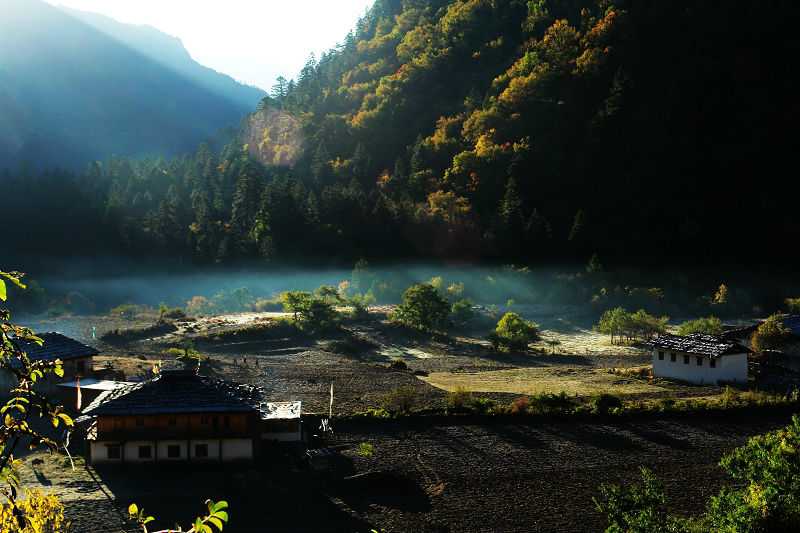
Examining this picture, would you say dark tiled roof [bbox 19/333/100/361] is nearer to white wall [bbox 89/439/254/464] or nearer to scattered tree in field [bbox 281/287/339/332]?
A: white wall [bbox 89/439/254/464]

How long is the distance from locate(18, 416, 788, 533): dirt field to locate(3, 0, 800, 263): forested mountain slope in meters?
66.6

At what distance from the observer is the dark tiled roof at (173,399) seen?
26688mm

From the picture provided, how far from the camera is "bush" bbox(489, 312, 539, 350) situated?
2223 inches

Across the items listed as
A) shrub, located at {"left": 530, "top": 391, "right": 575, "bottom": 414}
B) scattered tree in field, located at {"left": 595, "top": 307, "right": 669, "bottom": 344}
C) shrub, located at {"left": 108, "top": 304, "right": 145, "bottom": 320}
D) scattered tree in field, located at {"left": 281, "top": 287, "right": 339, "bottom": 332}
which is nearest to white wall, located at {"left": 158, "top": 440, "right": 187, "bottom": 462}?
shrub, located at {"left": 530, "top": 391, "right": 575, "bottom": 414}

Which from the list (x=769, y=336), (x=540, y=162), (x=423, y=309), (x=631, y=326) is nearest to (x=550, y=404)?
(x=769, y=336)

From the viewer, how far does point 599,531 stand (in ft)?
69.1

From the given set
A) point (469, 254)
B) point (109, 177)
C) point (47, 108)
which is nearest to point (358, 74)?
point (109, 177)

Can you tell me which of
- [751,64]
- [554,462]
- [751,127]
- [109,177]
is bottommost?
[554,462]

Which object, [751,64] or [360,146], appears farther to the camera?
[360,146]

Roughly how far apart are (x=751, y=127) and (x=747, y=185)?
1050cm

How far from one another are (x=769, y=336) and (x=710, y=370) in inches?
288

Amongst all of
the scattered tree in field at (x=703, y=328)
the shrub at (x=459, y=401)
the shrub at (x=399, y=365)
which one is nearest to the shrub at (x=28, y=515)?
the shrub at (x=459, y=401)

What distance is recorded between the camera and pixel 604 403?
3475 cm

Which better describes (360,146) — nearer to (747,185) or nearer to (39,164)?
(747,185)
